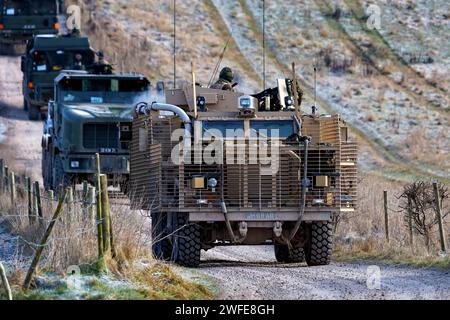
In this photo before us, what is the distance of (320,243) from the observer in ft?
63.6

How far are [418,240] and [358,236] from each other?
5.36 feet

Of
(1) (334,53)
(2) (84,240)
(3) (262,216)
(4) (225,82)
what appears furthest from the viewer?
(1) (334,53)

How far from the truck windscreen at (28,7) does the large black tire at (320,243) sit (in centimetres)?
3079

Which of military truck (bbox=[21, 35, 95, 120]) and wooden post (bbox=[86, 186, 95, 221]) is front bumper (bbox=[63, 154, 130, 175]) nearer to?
military truck (bbox=[21, 35, 95, 120])

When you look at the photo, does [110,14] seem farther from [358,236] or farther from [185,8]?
[358,236]

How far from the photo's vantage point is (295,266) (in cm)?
2005

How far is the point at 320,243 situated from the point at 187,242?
200 cm

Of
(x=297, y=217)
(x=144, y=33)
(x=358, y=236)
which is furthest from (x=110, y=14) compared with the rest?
(x=297, y=217)

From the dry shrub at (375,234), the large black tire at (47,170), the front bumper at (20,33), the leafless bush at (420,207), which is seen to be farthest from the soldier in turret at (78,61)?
the leafless bush at (420,207)

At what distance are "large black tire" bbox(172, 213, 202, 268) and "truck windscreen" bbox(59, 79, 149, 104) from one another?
11130mm

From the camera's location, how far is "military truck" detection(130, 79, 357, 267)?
18.7 metres

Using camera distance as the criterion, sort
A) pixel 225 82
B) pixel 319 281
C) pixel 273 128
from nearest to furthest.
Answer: pixel 319 281
pixel 273 128
pixel 225 82

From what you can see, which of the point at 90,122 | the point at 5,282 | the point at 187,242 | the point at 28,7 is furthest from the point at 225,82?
the point at 28,7

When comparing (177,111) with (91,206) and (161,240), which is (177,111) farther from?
(91,206)
